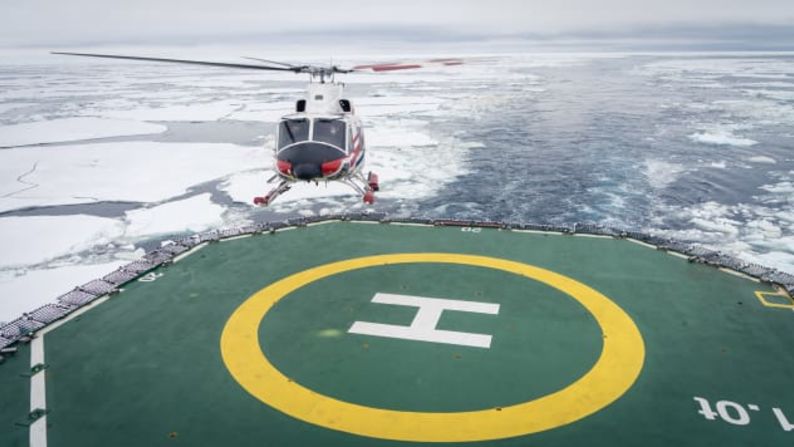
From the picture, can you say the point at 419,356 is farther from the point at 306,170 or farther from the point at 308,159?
the point at 308,159

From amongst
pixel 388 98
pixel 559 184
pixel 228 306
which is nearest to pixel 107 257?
pixel 228 306

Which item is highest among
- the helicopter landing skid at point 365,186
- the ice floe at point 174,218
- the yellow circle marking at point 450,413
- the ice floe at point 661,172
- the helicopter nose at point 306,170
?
the helicopter nose at point 306,170

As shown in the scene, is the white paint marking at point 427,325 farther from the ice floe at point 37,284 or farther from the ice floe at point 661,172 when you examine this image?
the ice floe at point 661,172

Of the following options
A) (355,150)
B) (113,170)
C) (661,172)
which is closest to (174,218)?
(113,170)

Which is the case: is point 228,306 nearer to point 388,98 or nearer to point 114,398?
point 114,398

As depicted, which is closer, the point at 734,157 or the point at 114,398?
the point at 114,398

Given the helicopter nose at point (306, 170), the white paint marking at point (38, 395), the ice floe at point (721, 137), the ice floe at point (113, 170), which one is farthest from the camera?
the ice floe at point (721, 137)

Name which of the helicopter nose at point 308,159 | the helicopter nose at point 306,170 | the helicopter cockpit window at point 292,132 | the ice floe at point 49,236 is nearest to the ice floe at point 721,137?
the helicopter nose at point 308,159

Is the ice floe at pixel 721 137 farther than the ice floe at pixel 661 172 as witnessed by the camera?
Yes

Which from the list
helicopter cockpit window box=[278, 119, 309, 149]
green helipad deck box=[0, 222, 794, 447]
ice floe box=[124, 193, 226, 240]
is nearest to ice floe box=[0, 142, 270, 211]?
ice floe box=[124, 193, 226, 240]
